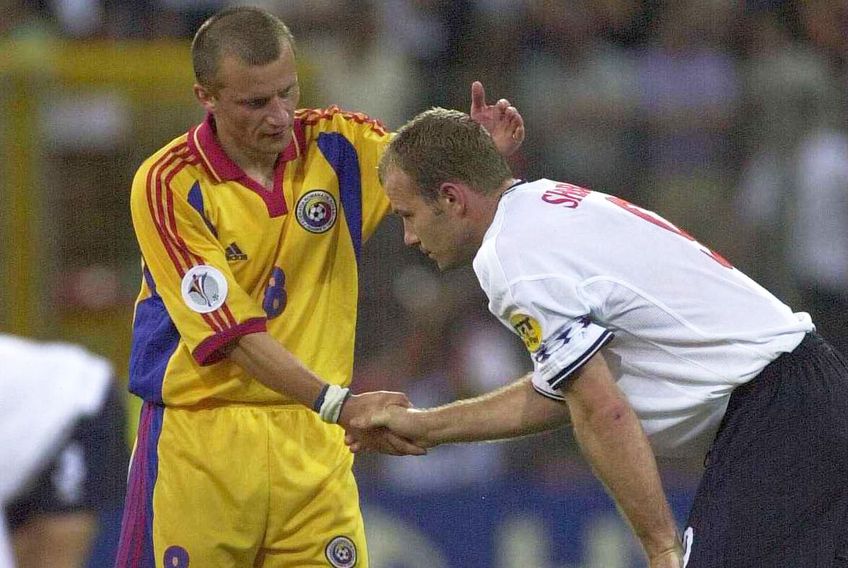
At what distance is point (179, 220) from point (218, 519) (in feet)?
2.89

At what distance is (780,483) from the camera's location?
155 inches

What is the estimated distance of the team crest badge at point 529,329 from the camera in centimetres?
395

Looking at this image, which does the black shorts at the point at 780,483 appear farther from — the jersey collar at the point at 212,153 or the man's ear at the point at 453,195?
the jersey collar at the point at 212,153

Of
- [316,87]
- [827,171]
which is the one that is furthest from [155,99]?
[827,171]

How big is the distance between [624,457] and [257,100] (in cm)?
155

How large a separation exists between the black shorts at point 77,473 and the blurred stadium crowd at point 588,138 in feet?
13.5

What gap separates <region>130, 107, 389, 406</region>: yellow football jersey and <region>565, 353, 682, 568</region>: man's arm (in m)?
1.16

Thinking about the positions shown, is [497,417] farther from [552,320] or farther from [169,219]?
[169,219]

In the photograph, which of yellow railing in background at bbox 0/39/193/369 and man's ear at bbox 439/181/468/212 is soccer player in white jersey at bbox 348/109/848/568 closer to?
man's ear at bbox 439/181/468/212

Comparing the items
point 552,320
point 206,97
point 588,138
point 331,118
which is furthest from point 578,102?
point 552,320

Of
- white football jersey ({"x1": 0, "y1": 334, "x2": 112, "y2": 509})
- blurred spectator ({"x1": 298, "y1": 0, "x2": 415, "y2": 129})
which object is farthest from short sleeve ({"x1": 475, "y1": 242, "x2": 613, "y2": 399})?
blurred spectator ({"x1": 298, "y1": 0, "x2": 415, "y2": 129})

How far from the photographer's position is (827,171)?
28.6 feet

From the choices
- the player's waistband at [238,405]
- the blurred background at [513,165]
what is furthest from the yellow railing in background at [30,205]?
the player's waistband at [238,405]

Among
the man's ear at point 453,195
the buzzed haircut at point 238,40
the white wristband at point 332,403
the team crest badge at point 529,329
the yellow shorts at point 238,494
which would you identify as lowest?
the yellow shorts at point 238,494
